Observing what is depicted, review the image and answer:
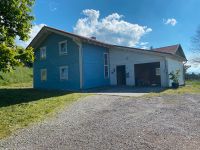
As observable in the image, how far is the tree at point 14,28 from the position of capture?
37.0 ft

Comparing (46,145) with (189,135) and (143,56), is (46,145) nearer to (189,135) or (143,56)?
(189,135)

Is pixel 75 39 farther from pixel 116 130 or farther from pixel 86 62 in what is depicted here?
pixel 116 130

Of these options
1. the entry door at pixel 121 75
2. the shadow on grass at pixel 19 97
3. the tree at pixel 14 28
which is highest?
the tree at pixel 14 28

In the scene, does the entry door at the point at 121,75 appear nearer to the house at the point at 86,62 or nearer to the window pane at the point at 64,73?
the house at the point at 86,62

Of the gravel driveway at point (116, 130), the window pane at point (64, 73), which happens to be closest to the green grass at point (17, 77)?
the window pane at point (64, 73)

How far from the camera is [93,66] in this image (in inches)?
840

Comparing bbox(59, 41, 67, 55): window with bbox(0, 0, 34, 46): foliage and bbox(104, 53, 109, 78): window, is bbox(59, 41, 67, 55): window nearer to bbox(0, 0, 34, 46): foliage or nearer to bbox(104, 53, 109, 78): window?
bbox(104, 53, 109, 78): window

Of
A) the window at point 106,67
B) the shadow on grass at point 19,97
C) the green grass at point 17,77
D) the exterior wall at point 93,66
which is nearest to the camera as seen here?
the shadow on grass at point 19,97

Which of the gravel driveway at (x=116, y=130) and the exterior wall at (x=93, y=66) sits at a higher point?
the exterior wall at (x=93, y=66)

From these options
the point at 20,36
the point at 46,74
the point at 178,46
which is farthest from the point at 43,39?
the point at 178,46

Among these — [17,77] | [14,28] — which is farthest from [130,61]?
[17,77]

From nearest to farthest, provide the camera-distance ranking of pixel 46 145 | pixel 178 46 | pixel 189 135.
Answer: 1. pixel 46 145
2. pixel 189 135
3. pixel 178 46

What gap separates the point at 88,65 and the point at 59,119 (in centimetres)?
1254

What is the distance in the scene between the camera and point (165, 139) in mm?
5938
